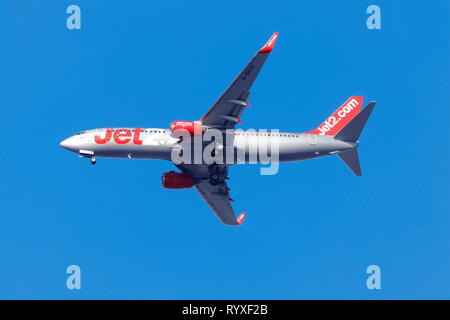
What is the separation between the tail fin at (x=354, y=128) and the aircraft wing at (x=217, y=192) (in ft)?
41.8

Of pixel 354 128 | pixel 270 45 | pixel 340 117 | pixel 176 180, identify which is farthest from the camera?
pixel 340 117

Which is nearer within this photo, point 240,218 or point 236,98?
point 236,98

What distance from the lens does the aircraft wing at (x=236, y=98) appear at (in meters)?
65.5

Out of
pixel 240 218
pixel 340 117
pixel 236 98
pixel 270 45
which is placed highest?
pixel 270 45

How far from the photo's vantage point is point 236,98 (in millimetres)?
68875

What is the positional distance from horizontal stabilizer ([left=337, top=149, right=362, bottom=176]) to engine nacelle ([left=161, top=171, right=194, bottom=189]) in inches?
624

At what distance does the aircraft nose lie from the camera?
7381 cm

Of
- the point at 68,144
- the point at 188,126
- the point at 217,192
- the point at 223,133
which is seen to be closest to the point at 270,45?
the point at 223,133

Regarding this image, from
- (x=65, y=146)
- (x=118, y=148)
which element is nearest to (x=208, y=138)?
(x=118, y=148)

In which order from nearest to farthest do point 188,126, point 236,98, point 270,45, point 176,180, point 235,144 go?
point 270,45 → point 236,98 → point 188,126 → point 235,144 → point 176,180

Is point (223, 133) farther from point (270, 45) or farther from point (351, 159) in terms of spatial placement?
point (351, 159)

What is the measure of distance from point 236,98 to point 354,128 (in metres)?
12.1

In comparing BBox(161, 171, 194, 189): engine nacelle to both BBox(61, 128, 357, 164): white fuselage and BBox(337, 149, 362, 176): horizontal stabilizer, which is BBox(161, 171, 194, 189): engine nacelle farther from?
BBox(337, 149, 362, 176): horizontal stabilizer

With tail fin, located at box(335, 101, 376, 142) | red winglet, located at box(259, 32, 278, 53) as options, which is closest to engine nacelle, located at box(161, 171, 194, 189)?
tail fin, located at box(335, 101, 376, 142)
